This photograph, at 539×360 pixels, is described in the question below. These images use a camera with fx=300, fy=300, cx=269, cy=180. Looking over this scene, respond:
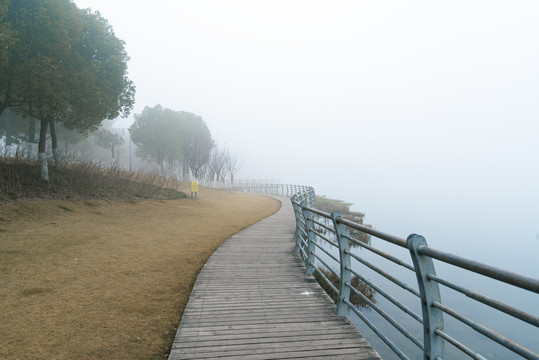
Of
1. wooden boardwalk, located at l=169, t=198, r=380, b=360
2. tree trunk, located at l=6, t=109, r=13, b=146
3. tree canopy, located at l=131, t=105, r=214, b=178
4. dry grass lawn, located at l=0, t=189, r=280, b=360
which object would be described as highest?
tree canopy, located at l=131, t=105, r=214, b=178

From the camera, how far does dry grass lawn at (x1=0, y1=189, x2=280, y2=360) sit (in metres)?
3.27

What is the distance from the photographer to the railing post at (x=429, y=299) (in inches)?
83.9

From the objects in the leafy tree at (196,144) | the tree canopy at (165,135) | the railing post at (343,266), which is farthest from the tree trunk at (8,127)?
the railing post at (343,266)

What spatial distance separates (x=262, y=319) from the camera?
3.58m

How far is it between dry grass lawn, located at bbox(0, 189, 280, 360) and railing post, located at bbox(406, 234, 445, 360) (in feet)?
8.25

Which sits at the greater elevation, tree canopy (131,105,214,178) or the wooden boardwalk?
tree canopy (131,105,214,178)

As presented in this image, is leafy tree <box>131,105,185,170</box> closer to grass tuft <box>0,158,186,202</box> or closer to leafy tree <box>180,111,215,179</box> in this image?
leafy tree <box>180,111,215,179</box>

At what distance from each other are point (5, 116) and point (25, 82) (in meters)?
16.1

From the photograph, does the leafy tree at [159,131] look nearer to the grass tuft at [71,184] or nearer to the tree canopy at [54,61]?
the grass tuft at [71,184]

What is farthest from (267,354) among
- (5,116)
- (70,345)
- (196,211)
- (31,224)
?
(5,116)

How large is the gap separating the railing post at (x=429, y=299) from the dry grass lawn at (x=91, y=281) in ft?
8.25

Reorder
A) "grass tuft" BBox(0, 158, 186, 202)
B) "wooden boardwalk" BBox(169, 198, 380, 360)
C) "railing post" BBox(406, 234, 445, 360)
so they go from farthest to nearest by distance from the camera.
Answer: "grass tuft" BBox(0, 158, 186, 202) → "wooden boardwalk" BBox(169, 198, 380, 360) → "railing post" BBox(406, 234, 445, 360)

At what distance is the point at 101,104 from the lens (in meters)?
15.7

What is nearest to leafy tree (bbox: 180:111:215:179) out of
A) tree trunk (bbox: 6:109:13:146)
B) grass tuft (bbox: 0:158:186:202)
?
tree trunk (bbox: 6:109:13:146)
